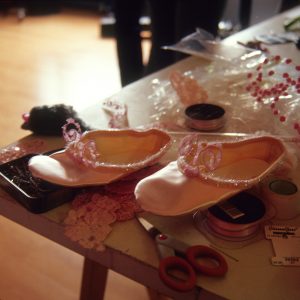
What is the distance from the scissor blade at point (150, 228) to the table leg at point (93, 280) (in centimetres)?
22

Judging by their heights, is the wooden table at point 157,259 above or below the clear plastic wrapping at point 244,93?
below

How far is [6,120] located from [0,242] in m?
0.80

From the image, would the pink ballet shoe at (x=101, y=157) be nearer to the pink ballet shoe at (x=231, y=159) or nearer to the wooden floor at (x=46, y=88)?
the pink ballet shoe at (x=231, y=159)

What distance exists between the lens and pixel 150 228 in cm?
50

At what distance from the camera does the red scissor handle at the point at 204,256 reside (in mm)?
442

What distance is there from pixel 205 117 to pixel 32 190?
36 centimetres

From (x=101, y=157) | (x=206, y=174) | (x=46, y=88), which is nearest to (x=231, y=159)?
(x=206, y=174)

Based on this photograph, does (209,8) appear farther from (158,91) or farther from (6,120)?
(6,120)

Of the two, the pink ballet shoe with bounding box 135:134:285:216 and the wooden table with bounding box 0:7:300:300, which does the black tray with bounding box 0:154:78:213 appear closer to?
the wooden table with bounding box 0:7:300:300

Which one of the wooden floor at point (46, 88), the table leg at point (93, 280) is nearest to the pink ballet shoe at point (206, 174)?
the table leg at point (93, 280)

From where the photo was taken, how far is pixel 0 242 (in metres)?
1.13

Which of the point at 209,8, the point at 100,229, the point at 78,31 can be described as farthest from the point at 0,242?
the point at 78,31

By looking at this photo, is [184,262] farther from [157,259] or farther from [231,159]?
[231,159]

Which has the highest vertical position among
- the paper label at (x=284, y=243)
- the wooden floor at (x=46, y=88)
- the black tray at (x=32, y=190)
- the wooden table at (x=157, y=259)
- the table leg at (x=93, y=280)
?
the black tray at (x=32, y=190)
